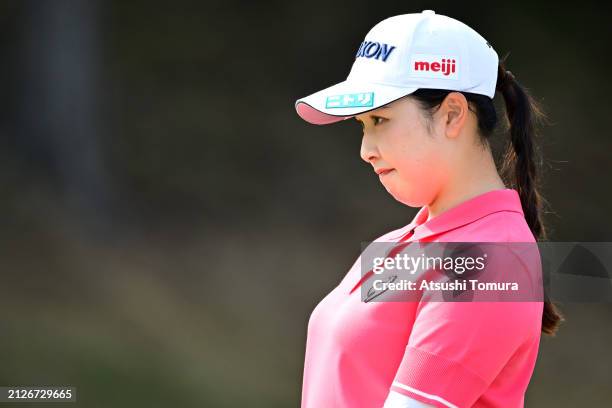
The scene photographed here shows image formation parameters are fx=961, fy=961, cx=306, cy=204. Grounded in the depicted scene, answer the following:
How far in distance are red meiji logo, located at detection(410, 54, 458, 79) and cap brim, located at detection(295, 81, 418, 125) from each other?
3 centimetres

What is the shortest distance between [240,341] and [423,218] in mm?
2629

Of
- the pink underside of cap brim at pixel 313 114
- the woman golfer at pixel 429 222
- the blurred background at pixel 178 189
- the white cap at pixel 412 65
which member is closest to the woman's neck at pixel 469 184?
the woman golfer at pixel 429 222

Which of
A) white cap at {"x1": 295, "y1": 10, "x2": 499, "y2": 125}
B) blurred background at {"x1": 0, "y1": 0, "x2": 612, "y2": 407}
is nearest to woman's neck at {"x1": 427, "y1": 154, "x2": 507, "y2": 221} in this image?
white cap at {"x1": 295, "y1": 10, "x2": 499, "y2": 125}

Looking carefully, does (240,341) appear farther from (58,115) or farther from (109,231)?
(58,115)

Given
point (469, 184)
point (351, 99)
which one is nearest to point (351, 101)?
point (351, 99)

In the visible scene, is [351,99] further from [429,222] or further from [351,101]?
[429,222]

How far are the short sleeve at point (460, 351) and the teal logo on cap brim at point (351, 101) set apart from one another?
0.33 meters

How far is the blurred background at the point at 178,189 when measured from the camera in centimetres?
412

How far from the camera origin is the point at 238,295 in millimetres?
4223

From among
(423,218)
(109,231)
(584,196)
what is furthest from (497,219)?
(109,231)

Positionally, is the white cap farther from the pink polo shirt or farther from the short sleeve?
the short sleeve

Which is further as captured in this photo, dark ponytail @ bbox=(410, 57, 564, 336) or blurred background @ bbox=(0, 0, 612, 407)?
blurred background @ bbox=(0, 0, 612, 407)

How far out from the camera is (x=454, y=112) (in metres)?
1.46

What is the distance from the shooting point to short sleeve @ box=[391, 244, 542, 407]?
1266mm
